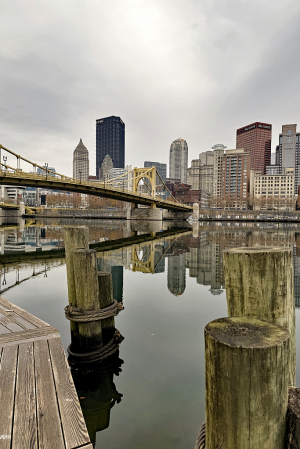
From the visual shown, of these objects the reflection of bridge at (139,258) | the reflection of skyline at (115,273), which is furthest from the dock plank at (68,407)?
the reflection of bridge at (139,258)

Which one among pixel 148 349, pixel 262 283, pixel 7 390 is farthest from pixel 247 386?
pixel 148 349

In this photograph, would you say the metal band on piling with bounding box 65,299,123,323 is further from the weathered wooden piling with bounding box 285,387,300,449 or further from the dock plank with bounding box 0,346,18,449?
the weathered wooden piling with bounding box 285,387,300,449

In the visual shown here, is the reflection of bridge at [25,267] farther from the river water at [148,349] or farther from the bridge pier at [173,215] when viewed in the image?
the bridge pier at [173,215]

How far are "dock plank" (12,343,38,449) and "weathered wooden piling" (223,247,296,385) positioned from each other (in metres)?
2.12

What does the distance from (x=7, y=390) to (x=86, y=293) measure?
207 cm

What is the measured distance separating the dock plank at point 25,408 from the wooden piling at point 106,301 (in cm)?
189

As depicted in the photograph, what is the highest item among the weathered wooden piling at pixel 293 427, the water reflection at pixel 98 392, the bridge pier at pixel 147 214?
the bridge pier at pixel 147 214

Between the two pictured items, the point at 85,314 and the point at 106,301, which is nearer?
the point at 85,314

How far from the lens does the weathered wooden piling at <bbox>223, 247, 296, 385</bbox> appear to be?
90.8 inches

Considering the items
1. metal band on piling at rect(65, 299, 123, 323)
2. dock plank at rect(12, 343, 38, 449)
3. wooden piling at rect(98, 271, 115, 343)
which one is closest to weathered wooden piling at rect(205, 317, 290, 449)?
dock plank at rect(12, 343, 38, 449)

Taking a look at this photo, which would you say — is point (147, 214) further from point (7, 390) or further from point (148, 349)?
point (7, 390)

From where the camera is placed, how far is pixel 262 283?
7.66 feet

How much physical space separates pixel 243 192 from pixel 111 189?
137 meters

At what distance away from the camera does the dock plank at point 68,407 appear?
237 centimetres
